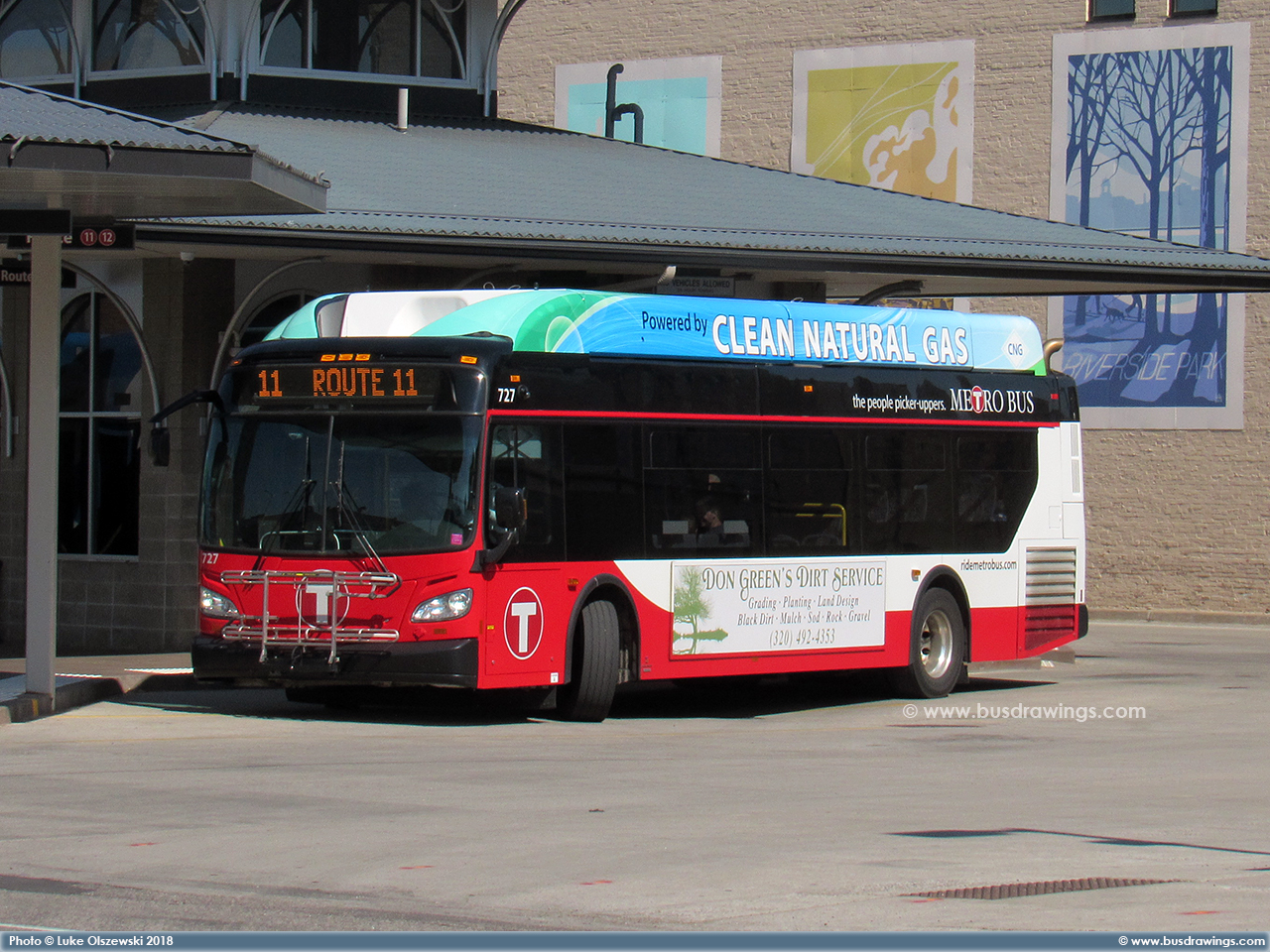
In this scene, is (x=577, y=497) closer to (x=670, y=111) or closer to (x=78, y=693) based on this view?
(x=78, y=693)

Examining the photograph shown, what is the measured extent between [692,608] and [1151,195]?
20.2 m

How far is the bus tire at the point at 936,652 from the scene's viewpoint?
17.6 m

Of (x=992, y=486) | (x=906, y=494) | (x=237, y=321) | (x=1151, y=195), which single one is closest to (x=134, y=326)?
(x=237, y=321)

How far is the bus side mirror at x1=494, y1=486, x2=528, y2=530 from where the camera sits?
13.7 m

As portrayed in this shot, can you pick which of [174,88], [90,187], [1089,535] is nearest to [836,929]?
[90,187]

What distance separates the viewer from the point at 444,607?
13.8m

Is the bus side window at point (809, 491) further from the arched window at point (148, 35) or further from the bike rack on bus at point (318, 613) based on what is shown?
the arched window at point (148, 35)

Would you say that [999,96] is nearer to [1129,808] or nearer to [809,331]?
[809,331]

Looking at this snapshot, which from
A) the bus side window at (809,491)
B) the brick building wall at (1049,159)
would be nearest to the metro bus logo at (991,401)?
the bus side window at (809,491)

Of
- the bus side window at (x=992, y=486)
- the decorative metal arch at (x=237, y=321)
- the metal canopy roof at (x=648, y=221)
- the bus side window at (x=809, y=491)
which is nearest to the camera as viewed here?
the bus side window at (x=809, y=491)

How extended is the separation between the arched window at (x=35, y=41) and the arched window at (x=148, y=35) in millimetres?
407

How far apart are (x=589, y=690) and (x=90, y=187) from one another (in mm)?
5460

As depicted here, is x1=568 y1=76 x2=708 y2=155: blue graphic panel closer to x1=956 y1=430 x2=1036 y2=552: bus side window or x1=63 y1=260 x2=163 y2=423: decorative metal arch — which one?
x1=63 y1=260 x2=163 y2=423: decorative metal arch

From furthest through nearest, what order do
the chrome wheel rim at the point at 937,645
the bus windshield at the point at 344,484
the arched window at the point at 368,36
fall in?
the arched window at the point at 368,36 < the chrome wheel rim at the point at 937,645 < the bus windshield at the point at 344,484
